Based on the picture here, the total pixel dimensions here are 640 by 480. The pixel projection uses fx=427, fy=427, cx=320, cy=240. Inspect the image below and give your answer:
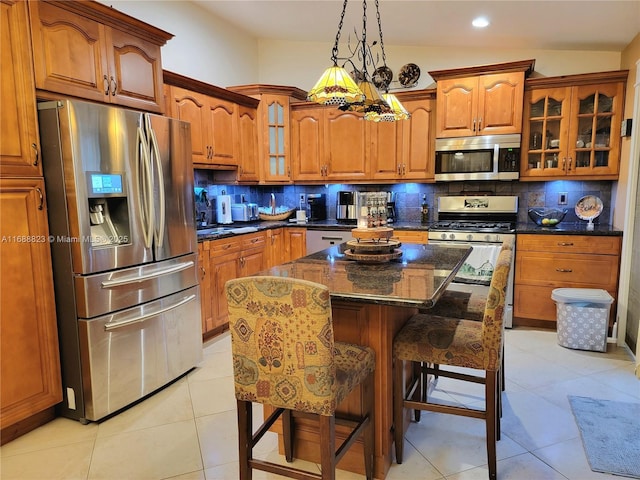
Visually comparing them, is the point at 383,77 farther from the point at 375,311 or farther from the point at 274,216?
the point at 375,311

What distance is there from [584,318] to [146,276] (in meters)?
3.31

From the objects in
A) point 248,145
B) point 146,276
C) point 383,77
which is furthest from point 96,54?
point 383,77

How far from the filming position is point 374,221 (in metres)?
2.42

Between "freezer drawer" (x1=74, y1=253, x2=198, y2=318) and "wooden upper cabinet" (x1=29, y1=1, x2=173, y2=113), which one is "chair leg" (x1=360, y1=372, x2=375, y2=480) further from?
"wooden upper cabinet" (x1=29, y1=1, x2=173, y2=113)

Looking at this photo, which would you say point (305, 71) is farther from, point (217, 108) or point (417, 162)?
point (417, 162)

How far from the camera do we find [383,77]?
4703 millimetres

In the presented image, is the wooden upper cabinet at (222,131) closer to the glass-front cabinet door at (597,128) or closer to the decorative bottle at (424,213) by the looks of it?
the decorative bottle at (424,213)

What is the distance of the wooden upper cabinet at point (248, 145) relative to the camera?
4.47 meters

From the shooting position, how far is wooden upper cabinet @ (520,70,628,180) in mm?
3795

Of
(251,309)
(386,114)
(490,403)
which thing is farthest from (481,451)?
(386,114)

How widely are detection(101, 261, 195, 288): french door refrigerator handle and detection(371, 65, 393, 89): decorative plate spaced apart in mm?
2963

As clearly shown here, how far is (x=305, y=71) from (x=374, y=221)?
328cm

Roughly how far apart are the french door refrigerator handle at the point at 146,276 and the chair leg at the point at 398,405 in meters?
1.64

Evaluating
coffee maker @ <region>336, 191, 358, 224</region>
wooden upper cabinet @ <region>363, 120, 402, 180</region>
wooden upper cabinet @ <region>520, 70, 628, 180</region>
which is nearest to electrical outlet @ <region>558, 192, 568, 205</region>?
wooden upper cabinet @ <region>520, 70, 628, 180</region>
